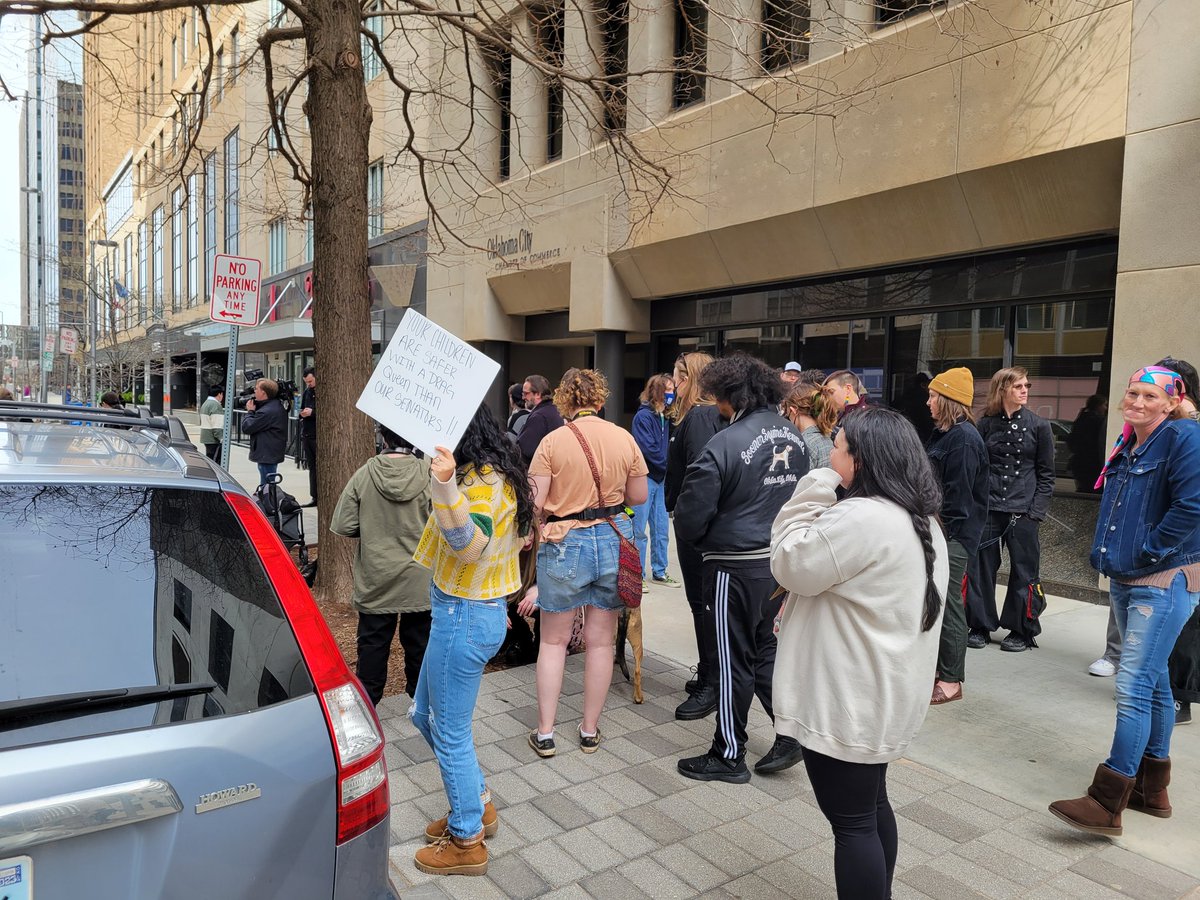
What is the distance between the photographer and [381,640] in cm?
438

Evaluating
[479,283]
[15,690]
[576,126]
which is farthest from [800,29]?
[15,690]

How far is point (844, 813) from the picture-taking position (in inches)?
96.7

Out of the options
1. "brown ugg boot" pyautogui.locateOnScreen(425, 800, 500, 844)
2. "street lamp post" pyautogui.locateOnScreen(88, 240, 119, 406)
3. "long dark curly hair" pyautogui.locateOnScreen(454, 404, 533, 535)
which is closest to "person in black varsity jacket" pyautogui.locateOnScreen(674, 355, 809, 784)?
"long dark curly hair" pyautogui.locateOnScreen(454, 404, 533, 535)

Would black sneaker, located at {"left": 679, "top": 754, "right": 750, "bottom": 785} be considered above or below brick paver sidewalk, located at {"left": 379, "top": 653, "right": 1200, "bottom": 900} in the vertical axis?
above

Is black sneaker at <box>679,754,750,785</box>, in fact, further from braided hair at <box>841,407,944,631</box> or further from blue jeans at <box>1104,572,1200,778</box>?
braided hair at <box>841,407,944,631</box>

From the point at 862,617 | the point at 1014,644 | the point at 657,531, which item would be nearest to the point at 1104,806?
the point at 862,617

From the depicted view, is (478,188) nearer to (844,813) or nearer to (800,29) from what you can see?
(800,29)

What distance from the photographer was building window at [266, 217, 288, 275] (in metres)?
27.9

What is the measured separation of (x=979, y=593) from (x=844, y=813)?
419cm

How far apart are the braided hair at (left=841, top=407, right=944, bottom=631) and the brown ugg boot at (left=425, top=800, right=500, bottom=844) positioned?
6.26 feet

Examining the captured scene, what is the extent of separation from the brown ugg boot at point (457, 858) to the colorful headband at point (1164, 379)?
3.35 meters

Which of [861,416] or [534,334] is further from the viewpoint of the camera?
[534,334]

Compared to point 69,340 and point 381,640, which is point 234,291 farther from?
point 69,340

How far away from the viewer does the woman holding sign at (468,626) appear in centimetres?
304
